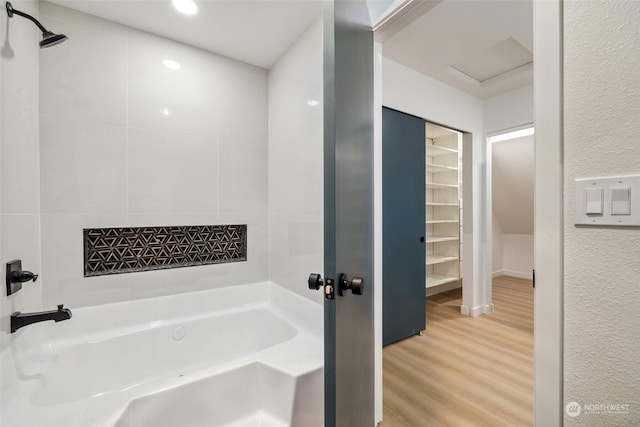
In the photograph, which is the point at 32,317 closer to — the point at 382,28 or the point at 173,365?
the point at 173,365

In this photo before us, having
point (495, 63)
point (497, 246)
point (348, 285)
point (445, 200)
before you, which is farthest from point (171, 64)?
point (497, 246)

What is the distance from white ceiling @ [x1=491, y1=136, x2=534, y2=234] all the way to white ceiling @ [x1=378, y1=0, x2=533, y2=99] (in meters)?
1.31

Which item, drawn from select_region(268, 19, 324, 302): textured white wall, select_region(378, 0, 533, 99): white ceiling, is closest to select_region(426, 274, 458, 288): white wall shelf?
A: select_region(268, 19, 324, 302): textured white wall

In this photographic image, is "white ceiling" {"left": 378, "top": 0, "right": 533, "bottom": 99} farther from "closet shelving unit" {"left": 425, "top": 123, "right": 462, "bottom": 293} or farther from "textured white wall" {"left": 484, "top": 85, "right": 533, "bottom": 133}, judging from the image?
"closet shelving unit" {"left": 425, "top": 123, "right": 462, "bottom": 293}

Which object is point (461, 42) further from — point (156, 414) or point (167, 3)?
point (156, 414)

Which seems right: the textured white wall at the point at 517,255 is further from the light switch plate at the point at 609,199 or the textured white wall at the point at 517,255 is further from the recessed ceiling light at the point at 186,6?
the recessed ceiling light at the point at 186,6

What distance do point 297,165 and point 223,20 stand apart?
107 cm

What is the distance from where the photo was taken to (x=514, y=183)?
13.4 feet

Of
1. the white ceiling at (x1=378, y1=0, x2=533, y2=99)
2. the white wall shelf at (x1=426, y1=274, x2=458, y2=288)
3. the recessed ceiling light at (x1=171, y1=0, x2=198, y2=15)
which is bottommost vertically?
the white wall shelf at (x1=426, y1=274, x2=458, y2=288)

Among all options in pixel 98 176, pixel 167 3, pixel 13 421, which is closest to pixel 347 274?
pixel 13 421

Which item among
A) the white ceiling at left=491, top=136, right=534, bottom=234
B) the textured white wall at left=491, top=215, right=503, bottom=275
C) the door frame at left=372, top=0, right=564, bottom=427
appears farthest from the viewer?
the textured white wall at left=491, top=215, right=503, bottom=275

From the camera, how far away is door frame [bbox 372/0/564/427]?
27.1 inches

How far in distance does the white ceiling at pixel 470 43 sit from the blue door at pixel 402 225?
1.68 ft

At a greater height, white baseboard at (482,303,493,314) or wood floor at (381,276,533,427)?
white baseboard at (482,303,493,314)
